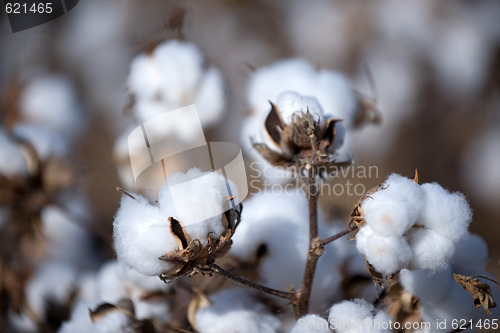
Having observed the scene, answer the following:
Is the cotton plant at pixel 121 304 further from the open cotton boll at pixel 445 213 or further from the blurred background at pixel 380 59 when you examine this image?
the blurred background at pixel 380 59

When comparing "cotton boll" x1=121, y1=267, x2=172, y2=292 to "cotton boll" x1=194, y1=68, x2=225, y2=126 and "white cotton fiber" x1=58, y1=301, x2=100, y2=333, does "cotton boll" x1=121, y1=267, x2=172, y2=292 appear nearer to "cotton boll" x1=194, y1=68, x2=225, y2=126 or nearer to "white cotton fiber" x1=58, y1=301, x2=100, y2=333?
"white cotton fiber" x1=58, y1=301, x2=100, y2=333

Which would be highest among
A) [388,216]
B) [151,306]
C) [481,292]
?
[388,216]

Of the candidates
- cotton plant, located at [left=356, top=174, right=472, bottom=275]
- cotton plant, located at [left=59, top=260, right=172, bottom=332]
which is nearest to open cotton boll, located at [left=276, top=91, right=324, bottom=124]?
cotton plant, located at [left=356, top=174, right=472, bottom=275]

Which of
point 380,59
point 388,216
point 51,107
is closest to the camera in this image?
point 388,216

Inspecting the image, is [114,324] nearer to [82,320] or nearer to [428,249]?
[82,320]

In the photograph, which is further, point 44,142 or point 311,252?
point 44,142

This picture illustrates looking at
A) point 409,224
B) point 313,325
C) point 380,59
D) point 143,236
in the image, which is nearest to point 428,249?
point 409,224
